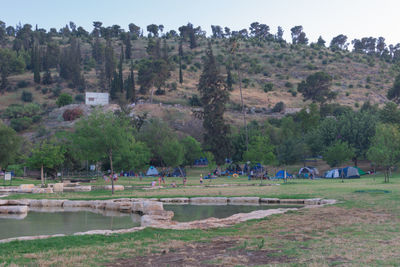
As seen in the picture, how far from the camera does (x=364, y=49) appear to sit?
176m

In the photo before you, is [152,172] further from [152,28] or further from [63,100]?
[152,28]

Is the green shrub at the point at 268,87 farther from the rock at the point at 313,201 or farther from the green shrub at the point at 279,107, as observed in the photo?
the rock at the point at 313,201

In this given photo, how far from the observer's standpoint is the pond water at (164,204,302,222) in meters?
18.1

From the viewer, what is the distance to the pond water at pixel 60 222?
1448cm

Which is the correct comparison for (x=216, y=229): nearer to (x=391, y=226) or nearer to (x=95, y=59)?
(x=391, y=226)

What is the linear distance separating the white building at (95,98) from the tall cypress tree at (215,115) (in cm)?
3201

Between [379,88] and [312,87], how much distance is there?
33609 mm

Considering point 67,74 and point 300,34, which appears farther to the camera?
point 300,34

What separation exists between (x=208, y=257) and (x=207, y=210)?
38.8 ft

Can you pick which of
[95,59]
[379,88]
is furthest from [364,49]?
[95,59]

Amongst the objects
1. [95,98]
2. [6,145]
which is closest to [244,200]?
[6,145]

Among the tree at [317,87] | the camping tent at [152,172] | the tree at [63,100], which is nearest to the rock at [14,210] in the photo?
the camping tent at [152,172]

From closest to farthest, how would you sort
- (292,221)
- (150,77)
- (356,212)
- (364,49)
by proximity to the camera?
(292,221) → (356,212) → (150,77) → (364,49)

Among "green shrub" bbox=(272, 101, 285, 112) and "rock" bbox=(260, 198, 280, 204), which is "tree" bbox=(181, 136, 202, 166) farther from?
"rock" bbox=(260, 198, 280, 204)
